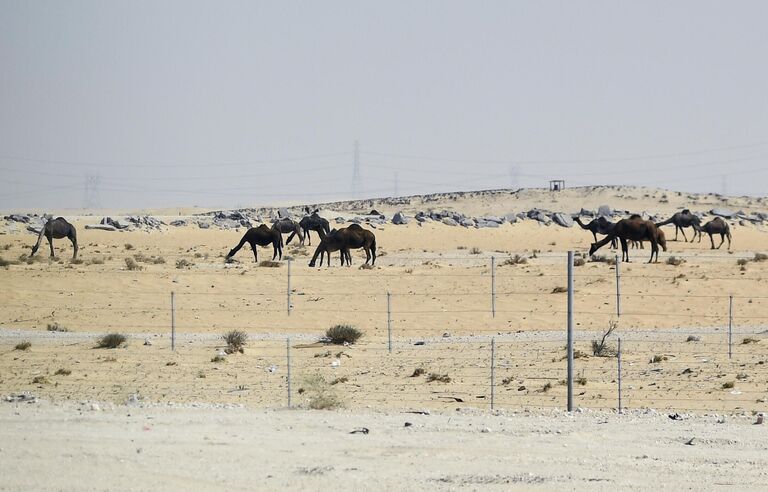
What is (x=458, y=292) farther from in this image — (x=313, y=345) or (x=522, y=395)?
(x=522, y=395)

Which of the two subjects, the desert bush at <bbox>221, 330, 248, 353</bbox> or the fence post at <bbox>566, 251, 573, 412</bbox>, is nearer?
the fence post at <bbox>566, 251, 573, 412</bbox>

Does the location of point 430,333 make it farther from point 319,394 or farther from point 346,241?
point 346,241

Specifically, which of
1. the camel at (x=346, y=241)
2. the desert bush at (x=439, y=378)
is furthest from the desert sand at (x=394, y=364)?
the camel at (x=346, y=241)

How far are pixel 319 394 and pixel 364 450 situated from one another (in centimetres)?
355

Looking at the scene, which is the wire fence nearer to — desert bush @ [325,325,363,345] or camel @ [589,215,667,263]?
desert bush @ [325,325,363,345]

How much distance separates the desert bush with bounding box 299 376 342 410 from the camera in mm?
15766

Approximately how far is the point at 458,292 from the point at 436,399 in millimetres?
14903

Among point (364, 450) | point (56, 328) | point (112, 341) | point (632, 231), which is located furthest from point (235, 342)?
point (632, 231)

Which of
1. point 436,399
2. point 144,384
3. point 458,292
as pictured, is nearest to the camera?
point 436,399

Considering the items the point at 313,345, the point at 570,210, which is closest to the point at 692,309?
the point at 313,345

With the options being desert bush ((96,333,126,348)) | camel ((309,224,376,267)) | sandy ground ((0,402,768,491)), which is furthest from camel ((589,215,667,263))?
sandy ground ((0,402,768,491))

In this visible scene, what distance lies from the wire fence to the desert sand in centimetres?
8

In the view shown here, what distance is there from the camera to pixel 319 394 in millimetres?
16328

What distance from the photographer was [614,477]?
1175 cm
